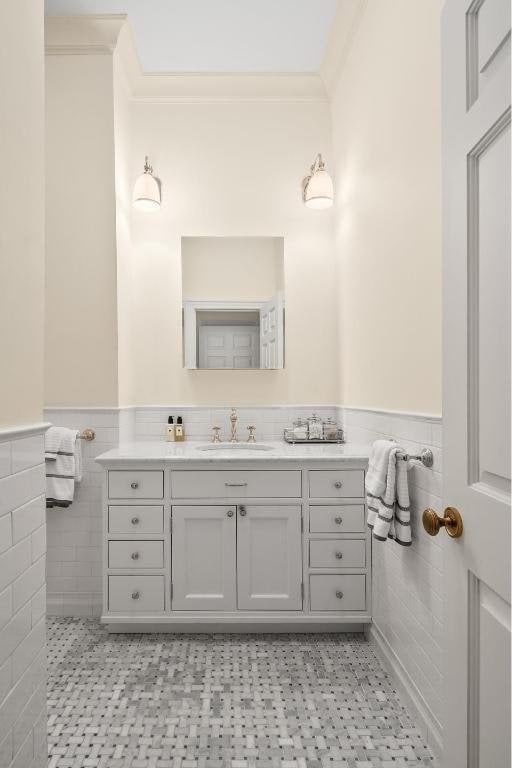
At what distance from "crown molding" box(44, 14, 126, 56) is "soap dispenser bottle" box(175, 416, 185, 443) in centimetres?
207

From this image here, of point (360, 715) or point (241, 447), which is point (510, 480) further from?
point (241, 447)

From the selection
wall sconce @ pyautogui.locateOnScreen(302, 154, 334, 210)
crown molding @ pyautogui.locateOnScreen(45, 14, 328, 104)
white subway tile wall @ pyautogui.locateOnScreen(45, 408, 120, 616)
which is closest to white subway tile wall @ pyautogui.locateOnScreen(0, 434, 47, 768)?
white subway tile wall @ pyautogui.locateOnScreen(45, 408, 120, 616)

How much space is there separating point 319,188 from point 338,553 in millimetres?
2014

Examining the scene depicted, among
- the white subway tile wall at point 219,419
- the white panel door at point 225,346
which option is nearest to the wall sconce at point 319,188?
the white panel door at point 225,346

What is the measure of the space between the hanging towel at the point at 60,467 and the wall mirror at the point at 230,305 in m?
0.85

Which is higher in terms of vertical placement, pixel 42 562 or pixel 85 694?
pixel 42 562

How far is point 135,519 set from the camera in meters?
2.31

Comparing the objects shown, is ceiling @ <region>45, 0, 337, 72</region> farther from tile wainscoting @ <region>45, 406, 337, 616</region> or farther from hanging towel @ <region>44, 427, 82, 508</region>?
hanging towel @ <region>44, 427, 82, 508</region>

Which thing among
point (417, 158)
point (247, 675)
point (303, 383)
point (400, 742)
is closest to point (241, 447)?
point (303, 383)

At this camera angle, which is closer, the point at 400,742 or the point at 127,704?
the point at 400,742

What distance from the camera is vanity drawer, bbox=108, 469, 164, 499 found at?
91.5 inches

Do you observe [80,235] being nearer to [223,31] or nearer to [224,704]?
[223,31]

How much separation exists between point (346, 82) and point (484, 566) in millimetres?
2703

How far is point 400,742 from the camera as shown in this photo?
1643mm
